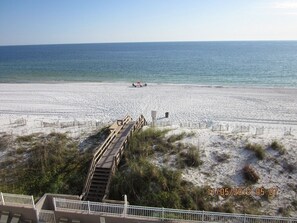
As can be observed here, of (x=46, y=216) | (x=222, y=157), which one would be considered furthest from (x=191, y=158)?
(x=46, y=216)

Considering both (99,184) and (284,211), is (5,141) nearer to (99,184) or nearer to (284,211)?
(99,184)

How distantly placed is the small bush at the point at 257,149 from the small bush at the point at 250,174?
1.18 m

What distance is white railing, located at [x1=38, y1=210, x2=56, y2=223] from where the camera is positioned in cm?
→ 1162

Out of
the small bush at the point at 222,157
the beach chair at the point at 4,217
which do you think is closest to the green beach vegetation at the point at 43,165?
the beach chair at the point at 4,217

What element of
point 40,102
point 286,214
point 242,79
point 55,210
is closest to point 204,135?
point 286,214

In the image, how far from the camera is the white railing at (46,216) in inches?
457

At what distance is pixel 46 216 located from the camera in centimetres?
1167

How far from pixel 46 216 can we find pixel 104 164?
4368 millimetres

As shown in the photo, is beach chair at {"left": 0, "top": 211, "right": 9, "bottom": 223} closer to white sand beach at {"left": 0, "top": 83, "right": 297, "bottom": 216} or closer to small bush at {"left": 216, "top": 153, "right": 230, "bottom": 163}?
white sand beach at {"left": 0, "top": 83, "right": 297, "bottom": 216}

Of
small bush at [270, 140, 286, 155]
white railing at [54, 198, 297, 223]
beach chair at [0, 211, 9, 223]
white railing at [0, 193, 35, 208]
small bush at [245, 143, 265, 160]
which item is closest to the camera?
white railing at [54, 198, 297, 223]

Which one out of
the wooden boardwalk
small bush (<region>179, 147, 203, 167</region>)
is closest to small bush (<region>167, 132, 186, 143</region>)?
small bush (<region>179, 147, 203, 167</region>)

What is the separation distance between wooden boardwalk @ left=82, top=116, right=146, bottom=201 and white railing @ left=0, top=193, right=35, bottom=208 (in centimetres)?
256

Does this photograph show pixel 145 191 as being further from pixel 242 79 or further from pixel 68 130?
pixel 242 79

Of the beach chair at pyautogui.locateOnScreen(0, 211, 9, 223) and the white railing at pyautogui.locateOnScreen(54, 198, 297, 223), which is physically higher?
the white railing at pyautogui.locateOnScreen(54, 198, 297, 223)
